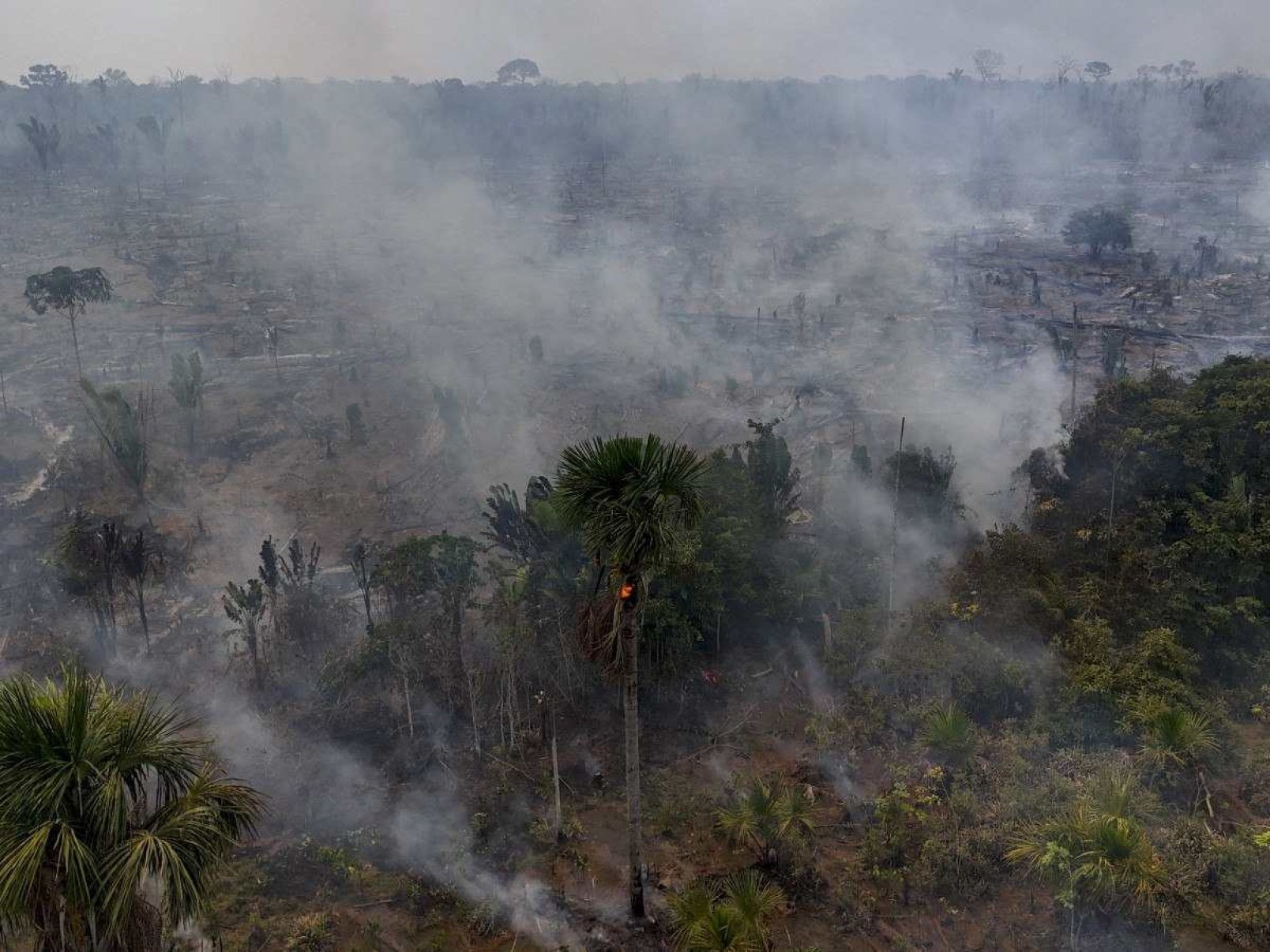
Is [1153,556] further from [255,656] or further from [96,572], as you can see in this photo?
[96,572]

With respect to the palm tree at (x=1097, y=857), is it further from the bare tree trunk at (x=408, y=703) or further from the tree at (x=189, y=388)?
the tree at (x=189, y=388)

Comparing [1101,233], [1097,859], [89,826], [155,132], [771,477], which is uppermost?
[155,132]

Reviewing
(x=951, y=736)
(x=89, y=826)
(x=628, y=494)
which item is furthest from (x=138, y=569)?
(x=951, y=736)

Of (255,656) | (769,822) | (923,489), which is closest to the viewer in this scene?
(769,822)

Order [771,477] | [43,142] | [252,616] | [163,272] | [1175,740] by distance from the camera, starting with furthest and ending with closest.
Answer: [43,142]
[163,272]
[771,477]
[252,616]
[1175,740]

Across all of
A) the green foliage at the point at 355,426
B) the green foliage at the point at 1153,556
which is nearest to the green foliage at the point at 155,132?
the green foliage at the point at 355,426

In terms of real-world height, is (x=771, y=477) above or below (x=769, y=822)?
above

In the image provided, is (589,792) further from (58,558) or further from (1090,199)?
(1090,199)

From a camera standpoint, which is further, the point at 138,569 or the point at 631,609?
the point at 138,569
